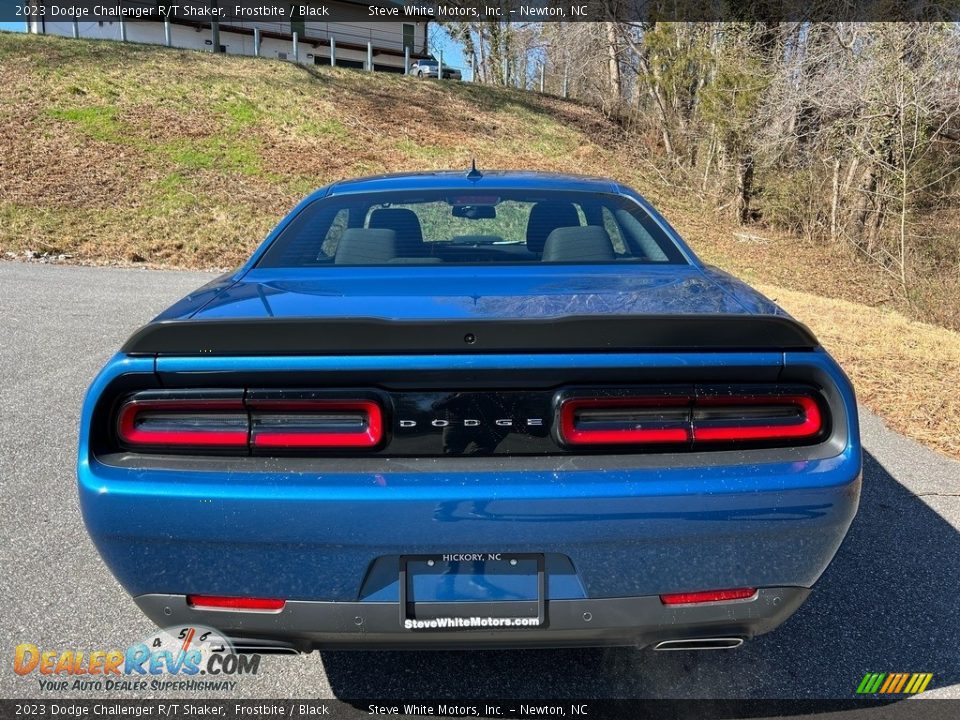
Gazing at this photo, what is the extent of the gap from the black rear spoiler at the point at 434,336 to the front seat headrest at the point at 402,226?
51.4 inches

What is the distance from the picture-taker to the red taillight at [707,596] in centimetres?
192

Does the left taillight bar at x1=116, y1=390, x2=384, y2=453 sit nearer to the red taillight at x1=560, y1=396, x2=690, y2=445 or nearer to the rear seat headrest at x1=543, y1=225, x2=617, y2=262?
the red taillight at x1=560, y1=396, x2=690, y2=445

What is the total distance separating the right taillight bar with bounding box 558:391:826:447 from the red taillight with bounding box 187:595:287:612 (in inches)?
33.6

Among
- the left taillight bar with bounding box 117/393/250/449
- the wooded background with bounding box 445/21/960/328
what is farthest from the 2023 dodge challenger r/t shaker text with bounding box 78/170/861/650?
the wooded background with bounding box 445/21/960/328

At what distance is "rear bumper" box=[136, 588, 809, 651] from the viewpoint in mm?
1885

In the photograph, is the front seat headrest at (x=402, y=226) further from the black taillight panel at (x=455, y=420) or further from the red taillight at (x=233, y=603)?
the red taillight at (x=233, y=603)

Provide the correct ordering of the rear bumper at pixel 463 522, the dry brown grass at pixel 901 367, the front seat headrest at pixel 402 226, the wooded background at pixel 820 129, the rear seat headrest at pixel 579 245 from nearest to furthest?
the rear bumper at pixel 463 522 → the rear seat headrest at pixel 579 245 → the front seat headrest at pixel 402 226 → the dry brown grass at pixel 901 367 → the wooded background at pixel 820 129

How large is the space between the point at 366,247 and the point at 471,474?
1.49 m

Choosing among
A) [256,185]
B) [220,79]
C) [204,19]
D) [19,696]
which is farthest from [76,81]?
[19,696]

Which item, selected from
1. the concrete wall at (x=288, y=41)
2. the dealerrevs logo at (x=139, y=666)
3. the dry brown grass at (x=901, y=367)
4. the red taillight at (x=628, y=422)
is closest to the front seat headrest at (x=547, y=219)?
the red taillight at (x=628, y=422)

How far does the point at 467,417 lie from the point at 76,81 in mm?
22818

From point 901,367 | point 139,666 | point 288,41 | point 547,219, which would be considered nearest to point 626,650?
point 139,666

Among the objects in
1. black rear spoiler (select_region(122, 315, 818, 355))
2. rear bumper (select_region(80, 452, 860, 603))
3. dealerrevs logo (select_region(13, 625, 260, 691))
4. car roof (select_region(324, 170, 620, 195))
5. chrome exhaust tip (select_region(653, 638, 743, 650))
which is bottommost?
dealerrevs logo (select_region(13, 625, 260, 691))

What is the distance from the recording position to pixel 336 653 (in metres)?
2.53
